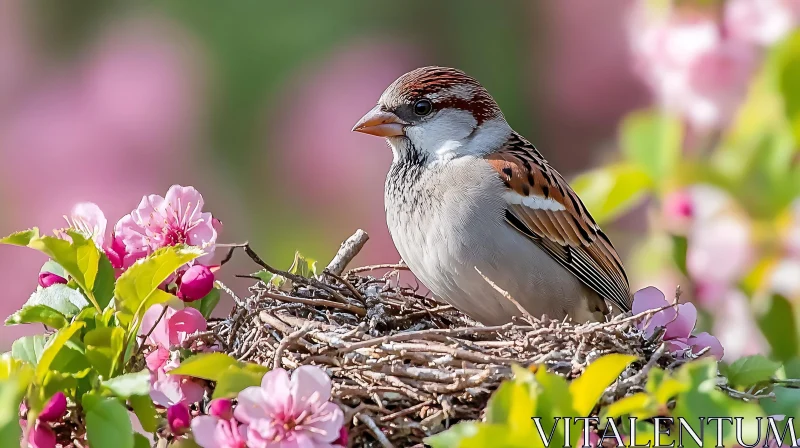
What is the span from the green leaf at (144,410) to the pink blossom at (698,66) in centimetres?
154

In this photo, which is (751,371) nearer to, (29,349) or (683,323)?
(683,323)

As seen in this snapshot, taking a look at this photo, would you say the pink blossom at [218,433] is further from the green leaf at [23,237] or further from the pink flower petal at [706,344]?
the pink flower petal at [706,344]

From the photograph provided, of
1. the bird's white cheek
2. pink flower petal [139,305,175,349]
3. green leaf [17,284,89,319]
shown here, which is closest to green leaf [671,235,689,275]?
→ the bird's white cheek

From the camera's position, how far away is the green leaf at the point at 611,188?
2293 millimetres

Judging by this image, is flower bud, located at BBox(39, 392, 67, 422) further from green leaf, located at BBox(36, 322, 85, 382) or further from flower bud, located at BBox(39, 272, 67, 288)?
flower bud, located at BBox(39, 272, 67, 288)

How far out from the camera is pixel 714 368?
3.84 ft

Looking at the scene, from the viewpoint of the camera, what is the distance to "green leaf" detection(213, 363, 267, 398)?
1.26 m

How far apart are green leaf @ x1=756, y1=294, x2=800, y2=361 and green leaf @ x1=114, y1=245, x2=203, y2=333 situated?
4.32 feet

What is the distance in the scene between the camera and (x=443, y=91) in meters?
2.26

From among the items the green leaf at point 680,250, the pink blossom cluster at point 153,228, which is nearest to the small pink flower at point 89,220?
the pink blossom cluster at point 153,228

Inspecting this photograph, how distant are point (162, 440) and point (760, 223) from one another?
1390 millimetres

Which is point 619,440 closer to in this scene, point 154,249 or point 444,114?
point 154,249

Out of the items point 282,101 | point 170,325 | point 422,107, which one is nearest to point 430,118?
point 422,107

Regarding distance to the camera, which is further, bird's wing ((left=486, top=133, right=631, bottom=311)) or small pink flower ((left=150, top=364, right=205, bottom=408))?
bird's wing ((left=486, top=133, right=631, bottom=311))
